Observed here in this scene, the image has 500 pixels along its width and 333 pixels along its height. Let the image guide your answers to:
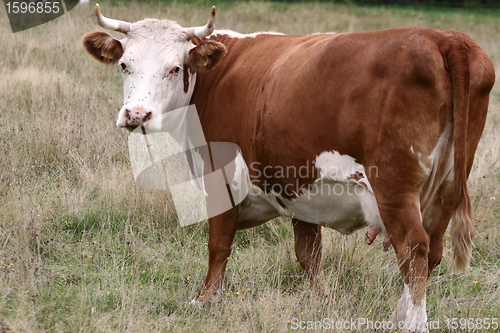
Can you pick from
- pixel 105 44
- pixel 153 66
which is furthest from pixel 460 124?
pixel 105 44

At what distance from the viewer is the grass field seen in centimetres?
315

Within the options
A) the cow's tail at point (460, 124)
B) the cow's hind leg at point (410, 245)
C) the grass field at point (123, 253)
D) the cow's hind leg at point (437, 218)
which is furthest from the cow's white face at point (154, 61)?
the cow's hind leg at point (437, 218)

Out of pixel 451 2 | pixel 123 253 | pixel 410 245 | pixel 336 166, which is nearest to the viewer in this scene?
pixel 410 245

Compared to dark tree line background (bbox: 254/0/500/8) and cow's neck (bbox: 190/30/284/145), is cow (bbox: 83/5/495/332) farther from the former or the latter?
dark tree line background (bbox: 254/0/500/8)

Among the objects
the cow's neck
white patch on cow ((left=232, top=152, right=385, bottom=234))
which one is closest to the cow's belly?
white patch on cow ((left=232, top=152, right=385, bottom=234))

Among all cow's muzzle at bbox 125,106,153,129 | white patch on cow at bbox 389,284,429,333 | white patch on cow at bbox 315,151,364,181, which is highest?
cow's muzzle at bbox 125,106,153,129

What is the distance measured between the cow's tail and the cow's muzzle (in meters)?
1.88

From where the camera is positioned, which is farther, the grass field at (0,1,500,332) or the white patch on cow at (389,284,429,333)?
the grass field at (0,1,500,332)

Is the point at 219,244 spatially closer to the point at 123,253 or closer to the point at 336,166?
the point at 123,253

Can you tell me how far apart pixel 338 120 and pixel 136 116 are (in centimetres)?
132

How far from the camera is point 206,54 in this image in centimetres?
362

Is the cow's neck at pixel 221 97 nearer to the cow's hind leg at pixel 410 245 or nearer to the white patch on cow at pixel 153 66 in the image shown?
the white patch on cow at pixel 153 66

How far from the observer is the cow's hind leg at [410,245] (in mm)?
2729

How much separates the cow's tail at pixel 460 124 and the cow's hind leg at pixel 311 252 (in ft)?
4.20
